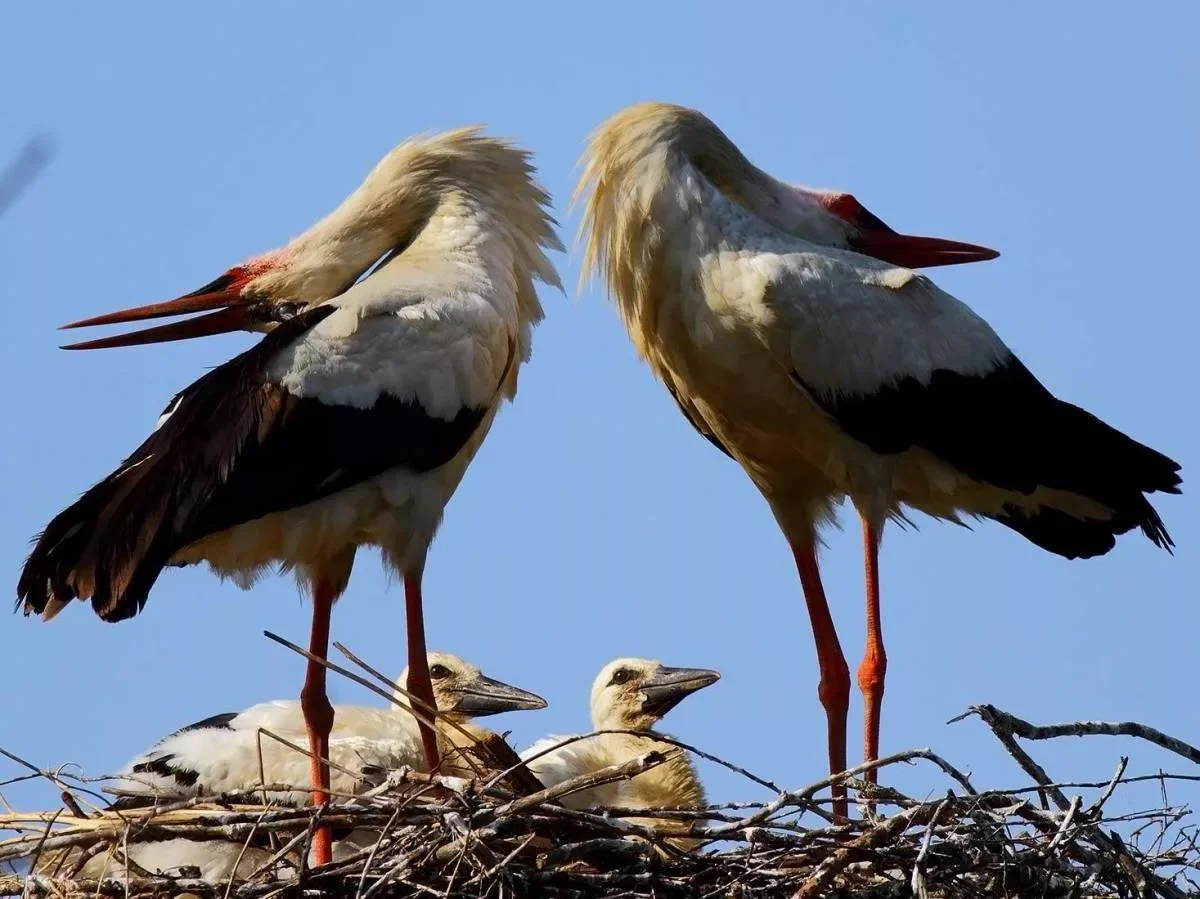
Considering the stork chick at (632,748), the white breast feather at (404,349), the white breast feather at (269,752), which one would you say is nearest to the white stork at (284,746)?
the white breast feather at (269,752)

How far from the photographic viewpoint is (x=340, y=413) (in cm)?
718

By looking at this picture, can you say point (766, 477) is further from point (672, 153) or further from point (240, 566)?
point (240, 566)

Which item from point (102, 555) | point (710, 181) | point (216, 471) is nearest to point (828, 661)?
point (710, 181)

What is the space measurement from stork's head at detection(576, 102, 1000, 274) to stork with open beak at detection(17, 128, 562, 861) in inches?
10.2

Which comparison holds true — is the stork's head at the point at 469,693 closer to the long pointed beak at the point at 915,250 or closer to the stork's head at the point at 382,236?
the stork's head at the point at 382,236

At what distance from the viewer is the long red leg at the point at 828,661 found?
8.09 m

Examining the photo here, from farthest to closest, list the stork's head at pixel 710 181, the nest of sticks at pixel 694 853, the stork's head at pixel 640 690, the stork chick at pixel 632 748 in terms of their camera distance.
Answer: the stork's head at pixel 640 690
the stork's head at pixel 710 181
the stork chick at pixel 632 748
the nest of sticks at pixel 694 853

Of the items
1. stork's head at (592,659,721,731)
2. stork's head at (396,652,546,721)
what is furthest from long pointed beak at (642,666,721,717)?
stork's head at (396,652,546,721)

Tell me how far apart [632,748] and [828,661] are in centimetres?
76

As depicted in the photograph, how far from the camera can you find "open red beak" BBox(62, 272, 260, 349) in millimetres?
8156

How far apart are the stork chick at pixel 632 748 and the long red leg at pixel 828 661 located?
45 cm

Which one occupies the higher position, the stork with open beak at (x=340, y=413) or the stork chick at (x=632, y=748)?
the stork with open beak at (x=340, y=413)

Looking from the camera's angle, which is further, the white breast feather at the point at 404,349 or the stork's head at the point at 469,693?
the stork's head at the point at 469,693

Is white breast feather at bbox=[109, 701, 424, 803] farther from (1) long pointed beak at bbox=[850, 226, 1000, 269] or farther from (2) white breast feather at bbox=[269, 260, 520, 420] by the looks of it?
(1) long pointed beak at bbox=[850, 226, 1000, 269]
